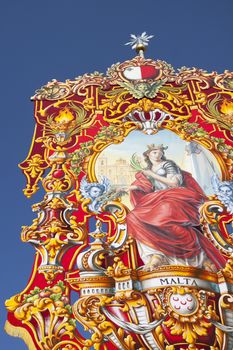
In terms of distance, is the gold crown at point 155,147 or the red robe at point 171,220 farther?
the gold crown at point 155,147

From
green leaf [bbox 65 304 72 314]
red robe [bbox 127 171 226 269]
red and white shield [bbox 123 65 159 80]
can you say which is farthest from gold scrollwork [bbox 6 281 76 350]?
red and white shield [bbox 123 65 159 80]

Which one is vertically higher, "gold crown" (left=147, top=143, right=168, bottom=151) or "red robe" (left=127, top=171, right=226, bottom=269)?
"gold crown" (left=147, top=143, right=168, bottom=151)

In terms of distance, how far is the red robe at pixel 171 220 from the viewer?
8.63 meters

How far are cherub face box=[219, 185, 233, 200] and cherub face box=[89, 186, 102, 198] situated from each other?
96.7 inches

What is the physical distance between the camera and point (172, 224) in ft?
29.5

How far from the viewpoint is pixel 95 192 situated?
962cm

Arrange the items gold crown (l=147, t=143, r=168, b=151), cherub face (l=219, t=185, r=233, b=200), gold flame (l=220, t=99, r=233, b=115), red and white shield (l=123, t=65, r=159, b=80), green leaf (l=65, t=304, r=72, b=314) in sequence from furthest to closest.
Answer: red and white shield (l=123, t=65, r=159, b=80) < gold flame (l=220, t=99, r=233, b=115) < gold crown (l=147, t=143, r=168, b=151) < cherub face (l=219, t=185, r=233, b=200) < green leaf (l=65, t=304, r=72, b=314)

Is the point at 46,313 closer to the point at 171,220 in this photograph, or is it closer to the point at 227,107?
the point at 171,220

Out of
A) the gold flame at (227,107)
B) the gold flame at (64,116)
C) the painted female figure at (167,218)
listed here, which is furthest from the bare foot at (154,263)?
the gold flame at (227,107)

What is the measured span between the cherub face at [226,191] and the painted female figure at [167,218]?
0.42 metres

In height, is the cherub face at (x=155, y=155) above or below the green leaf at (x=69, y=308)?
above

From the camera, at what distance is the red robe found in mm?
8633

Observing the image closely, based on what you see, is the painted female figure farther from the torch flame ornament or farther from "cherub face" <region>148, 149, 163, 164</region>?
the torch flame ornament

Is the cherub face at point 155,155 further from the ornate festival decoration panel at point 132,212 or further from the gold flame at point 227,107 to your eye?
the gold flame at point 227,107
